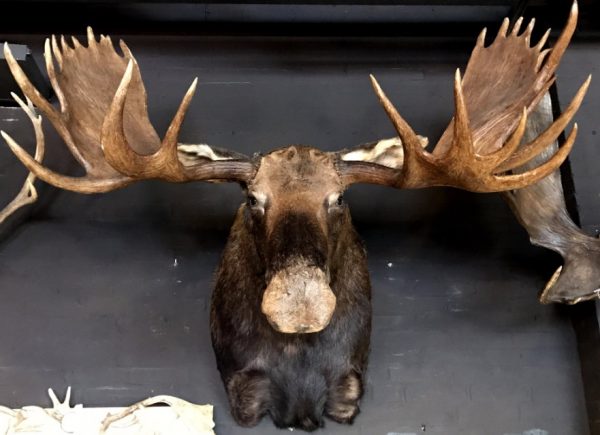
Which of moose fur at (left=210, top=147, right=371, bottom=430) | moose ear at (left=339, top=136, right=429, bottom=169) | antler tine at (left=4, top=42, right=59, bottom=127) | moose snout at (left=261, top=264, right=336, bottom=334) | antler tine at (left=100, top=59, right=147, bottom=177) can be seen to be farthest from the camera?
moose ear at (left=339, top=136, right=429, bottom=169)

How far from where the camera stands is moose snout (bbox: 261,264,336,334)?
1764mm

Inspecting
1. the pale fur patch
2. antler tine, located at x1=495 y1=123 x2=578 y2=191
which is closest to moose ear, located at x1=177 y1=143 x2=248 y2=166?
the pale fur patch

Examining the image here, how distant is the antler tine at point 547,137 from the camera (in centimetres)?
200

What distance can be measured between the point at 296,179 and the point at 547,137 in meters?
0.79

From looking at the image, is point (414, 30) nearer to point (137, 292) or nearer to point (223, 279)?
point (223, 279)

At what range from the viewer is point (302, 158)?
212 cm

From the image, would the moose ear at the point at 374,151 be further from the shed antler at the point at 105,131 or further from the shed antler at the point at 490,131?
the shed antler at the point at 105,131

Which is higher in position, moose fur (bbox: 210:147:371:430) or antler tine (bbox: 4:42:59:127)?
antler tine (bbox: 4:42:59:127)

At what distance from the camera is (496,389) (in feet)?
8.61

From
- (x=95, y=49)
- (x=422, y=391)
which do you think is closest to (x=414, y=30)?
(x=95, y=49)

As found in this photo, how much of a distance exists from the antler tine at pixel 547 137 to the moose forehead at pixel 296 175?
565mm

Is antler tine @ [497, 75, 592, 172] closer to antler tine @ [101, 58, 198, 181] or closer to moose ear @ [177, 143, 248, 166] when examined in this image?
moose ear @ [177, 143, 248, 166]

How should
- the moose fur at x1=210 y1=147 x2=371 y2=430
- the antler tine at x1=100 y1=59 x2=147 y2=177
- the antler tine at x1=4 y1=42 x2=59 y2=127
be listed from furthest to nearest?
1. the moose fur at x1=210 y1=147 x2=371 y2=430
2. the antler tine at x1=4 y1=42 x2=59 y2=127
3. the antler tine at x1=100 y1=59 x2=147 y2=177

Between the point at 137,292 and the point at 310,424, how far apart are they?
900 mm
